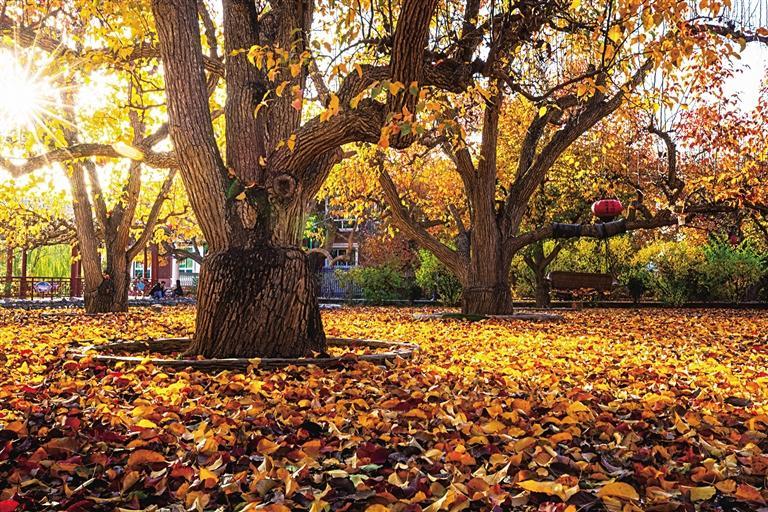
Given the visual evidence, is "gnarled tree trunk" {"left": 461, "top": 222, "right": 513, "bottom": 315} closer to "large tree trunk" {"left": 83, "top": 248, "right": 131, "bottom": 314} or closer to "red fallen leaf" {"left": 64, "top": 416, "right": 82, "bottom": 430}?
"large tree trunk" {"left": 83, "top": 248, "right": 131, "bottom": 314}

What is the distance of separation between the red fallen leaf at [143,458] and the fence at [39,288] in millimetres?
23629

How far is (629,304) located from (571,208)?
12.1 ft

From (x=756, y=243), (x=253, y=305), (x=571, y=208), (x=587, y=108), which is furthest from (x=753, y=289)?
(x=253, y=305)

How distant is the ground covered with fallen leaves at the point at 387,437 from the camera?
258 centimetres

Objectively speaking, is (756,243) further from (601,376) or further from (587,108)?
(601,376)

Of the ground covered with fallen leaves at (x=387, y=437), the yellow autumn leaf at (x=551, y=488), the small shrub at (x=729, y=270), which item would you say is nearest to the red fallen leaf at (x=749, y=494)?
the ground covered with fallen leaves at (x=387, y=437)

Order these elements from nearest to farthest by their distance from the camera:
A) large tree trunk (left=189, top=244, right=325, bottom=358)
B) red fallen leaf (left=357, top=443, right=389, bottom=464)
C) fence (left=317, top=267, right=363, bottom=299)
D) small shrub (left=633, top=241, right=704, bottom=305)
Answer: red fallen leaf (left=357, top=443, right=389, bottom=464), large tree trunk (left=189, top=244, right=325, bottom=358), small shrub (left=633, top=241, right=704, bottom=305), fence (left=317, top=267, right=363, bottom=299)

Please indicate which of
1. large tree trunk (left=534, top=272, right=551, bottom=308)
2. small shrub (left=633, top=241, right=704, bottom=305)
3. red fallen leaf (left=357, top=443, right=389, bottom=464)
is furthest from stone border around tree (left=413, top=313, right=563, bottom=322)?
red fallen leaf (left=357, top=443, right=389, bottom=464)

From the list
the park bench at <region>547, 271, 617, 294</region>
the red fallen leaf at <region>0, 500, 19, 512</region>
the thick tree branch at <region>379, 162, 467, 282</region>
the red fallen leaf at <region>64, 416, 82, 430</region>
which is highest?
the thick tree branch at <region>379, 162, 467, 282</region>

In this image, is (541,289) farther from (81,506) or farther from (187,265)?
(187,265)

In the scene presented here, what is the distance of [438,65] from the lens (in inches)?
243

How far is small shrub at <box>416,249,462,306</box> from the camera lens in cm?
2361

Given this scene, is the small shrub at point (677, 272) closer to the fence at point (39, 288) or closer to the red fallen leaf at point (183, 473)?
the fence at point (39, 288)

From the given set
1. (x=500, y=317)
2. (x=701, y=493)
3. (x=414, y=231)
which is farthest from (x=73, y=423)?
(x=414, y=231)
